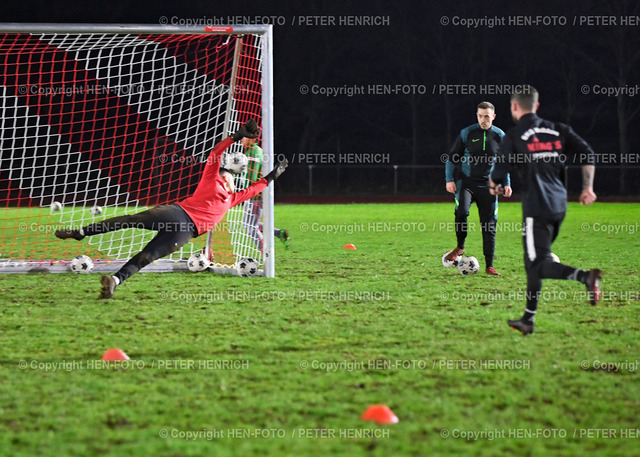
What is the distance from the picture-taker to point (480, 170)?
30.8 ft

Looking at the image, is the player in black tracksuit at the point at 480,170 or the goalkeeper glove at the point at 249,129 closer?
the goalkeeper glove at the point at 249,129

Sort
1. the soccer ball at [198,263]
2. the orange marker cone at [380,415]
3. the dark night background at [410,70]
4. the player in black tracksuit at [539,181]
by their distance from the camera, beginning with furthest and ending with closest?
the dark night background at [410,70]
the soccer ball at [198,263]
the player in black tracksuit at [539,181]
the orange marker cone at [380,415]

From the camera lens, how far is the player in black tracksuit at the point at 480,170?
30.6 feet

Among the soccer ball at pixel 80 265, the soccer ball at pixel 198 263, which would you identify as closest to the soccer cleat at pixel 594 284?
the soccer ball at pixel 198 263

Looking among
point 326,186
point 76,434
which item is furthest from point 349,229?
point 326,186

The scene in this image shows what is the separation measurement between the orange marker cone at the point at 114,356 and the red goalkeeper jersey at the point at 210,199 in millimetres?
2753

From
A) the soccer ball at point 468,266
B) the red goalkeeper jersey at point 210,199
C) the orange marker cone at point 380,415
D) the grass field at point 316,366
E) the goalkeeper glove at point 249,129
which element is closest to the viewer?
the grass field at point 316,366

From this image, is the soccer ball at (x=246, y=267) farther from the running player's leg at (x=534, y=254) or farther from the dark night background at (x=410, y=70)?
the dark night background at (x=410, y=70)

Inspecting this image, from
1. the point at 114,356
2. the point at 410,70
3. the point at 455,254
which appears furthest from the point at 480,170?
the point at 410,70

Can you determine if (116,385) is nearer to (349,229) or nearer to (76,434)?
(76,434)

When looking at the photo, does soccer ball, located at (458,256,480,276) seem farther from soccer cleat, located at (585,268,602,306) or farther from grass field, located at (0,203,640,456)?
soccer cleat, located at (585,268,602,306)

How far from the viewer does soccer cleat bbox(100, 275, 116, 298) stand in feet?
24.9

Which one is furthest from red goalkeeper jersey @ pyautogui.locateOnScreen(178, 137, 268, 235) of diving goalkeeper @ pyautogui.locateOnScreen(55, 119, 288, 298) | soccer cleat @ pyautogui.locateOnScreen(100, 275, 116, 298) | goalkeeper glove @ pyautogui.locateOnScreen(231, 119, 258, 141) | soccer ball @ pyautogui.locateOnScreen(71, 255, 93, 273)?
soccer ball @ pyautogui.locateOnScreen(71, 255, 93, 273)

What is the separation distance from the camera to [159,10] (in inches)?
1341
